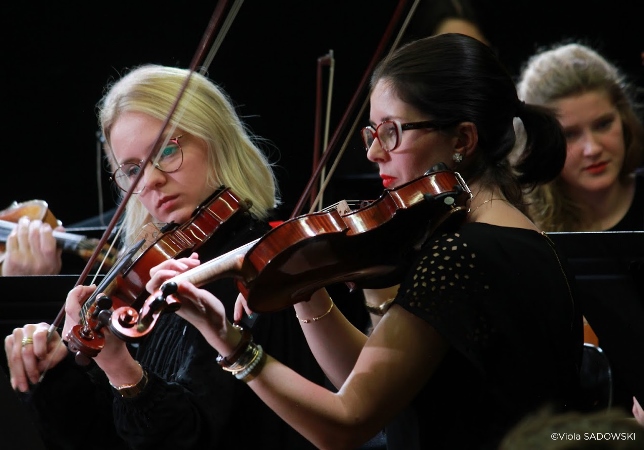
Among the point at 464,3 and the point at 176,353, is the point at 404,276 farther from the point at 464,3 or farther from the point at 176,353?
the point at 464,3

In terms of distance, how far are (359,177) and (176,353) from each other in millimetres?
1016

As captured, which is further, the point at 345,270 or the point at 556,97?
the point at 556,97

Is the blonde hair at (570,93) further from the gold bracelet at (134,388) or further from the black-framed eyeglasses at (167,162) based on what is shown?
the gold bracelet at (134,388)

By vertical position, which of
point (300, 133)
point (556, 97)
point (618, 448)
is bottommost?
point (300, 133)

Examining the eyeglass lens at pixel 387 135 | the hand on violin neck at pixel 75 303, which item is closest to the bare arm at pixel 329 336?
the eyeglass lens at pixel 387 135

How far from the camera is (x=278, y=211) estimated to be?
2430 millimetres

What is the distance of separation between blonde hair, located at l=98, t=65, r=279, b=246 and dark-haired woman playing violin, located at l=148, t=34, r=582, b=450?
529mm

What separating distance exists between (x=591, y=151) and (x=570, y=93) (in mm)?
182

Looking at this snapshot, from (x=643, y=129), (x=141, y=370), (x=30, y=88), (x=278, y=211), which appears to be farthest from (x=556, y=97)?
(x=30, y=88)

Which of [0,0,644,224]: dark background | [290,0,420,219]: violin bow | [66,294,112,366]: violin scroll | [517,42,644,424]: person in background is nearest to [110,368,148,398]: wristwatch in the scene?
[66,294,112,366]: violin scroll

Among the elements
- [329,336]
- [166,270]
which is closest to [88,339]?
[166,270]

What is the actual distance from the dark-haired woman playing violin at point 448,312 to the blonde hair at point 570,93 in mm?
997

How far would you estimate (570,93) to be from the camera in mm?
2701

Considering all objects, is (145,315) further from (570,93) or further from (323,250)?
(570,93)
